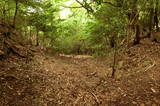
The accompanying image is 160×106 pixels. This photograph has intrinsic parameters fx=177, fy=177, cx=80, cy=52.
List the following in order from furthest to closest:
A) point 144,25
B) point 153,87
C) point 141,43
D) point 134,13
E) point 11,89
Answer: point 144,25 < point 141,43 < point 134,13 < point 153,87 < point 11,89

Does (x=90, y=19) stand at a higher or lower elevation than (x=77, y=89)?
higher

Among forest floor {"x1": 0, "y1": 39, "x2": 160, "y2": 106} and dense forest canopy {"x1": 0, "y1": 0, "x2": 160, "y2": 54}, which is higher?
dense forest canopy {"x1": 0, "y1": 0, "x2": 160, "y2": 54}

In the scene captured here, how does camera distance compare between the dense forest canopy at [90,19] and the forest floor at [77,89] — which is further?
the dense forest canopy at [90,19]

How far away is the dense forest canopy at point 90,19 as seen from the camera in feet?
22.9

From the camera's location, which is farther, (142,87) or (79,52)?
(79,52)

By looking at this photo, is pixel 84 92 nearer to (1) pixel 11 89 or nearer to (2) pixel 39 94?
(2) pixel 39 94

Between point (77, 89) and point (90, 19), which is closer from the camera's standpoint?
point (77, 89)

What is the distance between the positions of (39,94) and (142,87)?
3.42 m

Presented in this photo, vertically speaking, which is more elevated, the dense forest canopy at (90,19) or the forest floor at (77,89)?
the dense forest canopy at (90,19)

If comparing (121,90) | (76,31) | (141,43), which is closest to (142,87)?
(121,90)

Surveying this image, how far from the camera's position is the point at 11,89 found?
494 cm

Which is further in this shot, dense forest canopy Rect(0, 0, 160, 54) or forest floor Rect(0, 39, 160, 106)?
dense forest canopy Rect(0, 0, 160, 54)

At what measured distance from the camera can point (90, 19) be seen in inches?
697

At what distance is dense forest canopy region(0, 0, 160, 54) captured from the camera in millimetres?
6973
